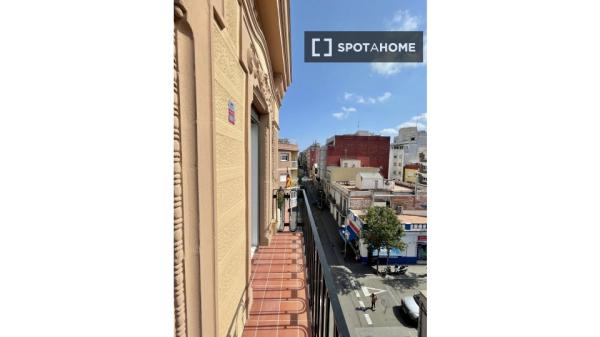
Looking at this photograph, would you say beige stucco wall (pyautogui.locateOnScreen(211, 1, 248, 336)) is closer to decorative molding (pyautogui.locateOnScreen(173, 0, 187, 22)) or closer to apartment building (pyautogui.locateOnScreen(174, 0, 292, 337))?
apartment building (pyautogui.locateOnScreen(174, 0, 292, 337))

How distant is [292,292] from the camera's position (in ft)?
7.78

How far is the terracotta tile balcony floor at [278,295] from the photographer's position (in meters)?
1.90

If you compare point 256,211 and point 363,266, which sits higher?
point 256,211

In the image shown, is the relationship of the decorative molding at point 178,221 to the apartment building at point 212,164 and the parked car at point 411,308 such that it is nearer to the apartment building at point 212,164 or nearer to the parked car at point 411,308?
the apartment building at point 212,164

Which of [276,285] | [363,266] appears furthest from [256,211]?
[363,266]

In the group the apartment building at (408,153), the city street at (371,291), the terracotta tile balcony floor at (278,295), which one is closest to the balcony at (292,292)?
the terracotta tile balcony floor at (278,295)

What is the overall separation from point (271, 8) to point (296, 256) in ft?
11.2

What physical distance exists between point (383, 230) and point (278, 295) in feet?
34.5

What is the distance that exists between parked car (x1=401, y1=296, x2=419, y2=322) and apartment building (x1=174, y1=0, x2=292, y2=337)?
8812 mm

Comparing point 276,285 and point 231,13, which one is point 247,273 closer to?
point 276,285

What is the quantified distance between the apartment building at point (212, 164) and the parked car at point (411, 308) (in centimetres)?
881

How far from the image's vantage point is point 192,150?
0.96m

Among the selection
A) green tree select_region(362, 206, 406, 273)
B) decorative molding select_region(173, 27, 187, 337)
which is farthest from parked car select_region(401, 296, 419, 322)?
decorative molding select_region(173, 27, 187, 337)

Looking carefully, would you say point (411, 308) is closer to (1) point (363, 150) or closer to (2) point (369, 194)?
(2) point (369, 194)
